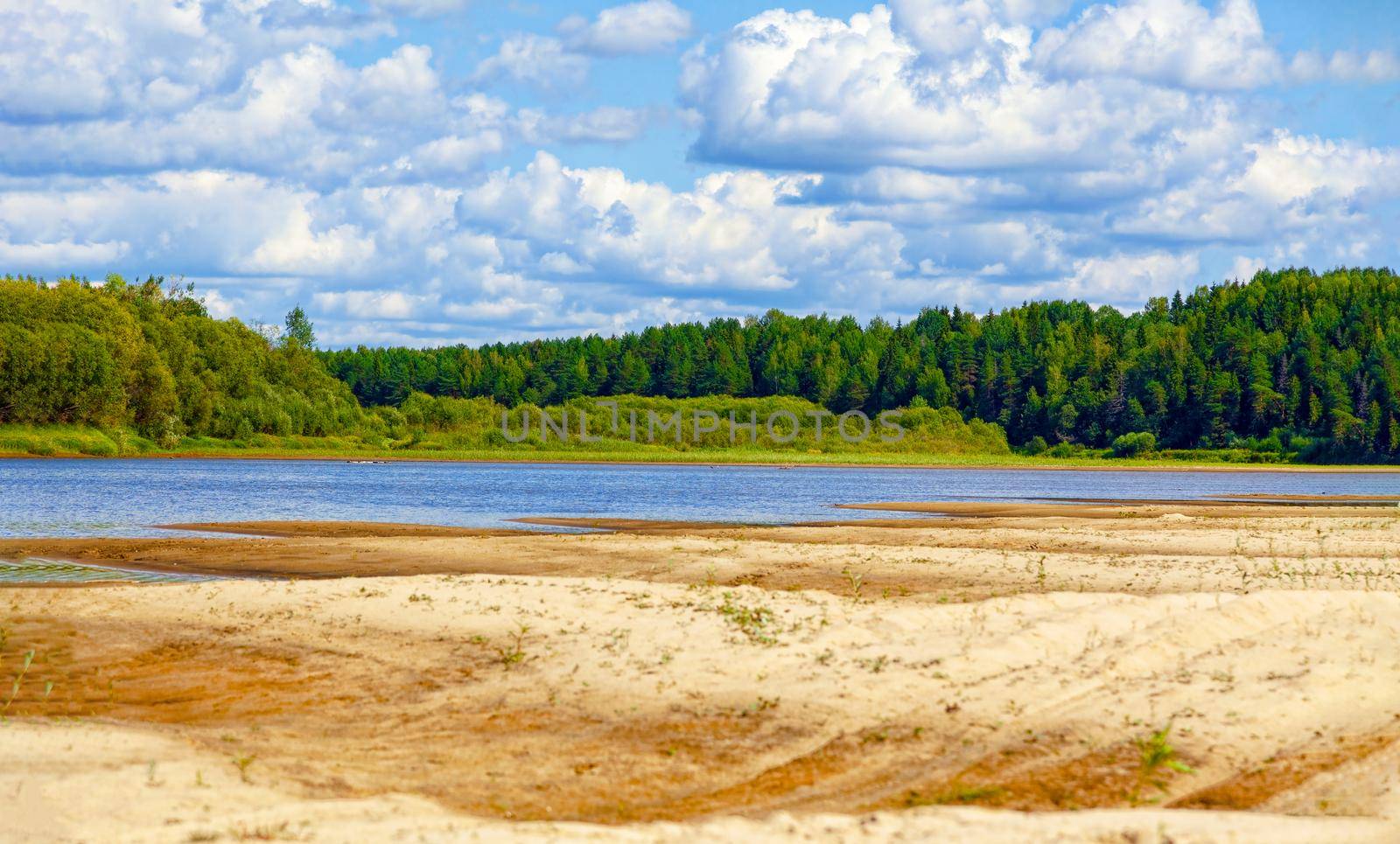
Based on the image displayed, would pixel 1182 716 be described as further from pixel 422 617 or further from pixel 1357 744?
pixel 422 617

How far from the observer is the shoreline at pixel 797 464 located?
122938 mm

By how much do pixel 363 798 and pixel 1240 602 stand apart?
12477 millimetres

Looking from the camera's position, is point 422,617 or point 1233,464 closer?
point 422,617

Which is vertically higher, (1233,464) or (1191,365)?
(1191,365)

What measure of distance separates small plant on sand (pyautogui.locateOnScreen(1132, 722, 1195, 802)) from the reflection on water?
1993cm

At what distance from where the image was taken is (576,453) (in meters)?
146

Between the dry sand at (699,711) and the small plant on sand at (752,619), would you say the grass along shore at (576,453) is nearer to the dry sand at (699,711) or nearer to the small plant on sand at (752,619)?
the dry sand at (699,711)

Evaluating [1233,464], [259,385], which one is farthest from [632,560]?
[1233,464]

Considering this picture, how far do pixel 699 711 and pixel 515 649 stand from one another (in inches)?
155

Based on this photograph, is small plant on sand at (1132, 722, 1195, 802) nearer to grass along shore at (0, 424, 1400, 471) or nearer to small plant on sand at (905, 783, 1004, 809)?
small plant on sand at (905, 783, 1004, 809)

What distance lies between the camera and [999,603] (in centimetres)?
1831

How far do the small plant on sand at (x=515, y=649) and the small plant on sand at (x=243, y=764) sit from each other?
14.9 feet

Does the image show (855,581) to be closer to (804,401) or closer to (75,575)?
(75,575)

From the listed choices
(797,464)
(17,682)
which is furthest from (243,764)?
(797,464)
